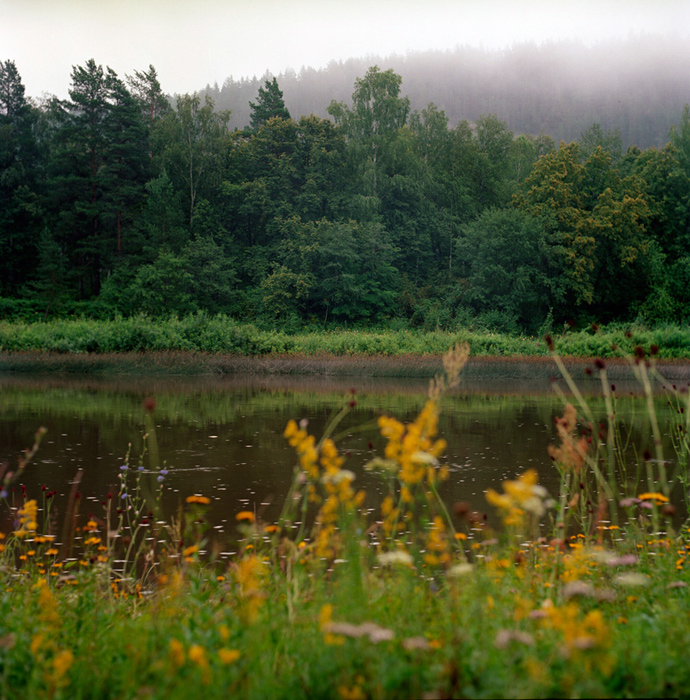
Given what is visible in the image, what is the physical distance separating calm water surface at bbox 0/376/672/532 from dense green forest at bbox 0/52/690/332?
58.0ft

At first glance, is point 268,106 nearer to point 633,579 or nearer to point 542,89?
point 633,579

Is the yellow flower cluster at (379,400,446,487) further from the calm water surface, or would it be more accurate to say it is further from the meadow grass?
the calm water surface

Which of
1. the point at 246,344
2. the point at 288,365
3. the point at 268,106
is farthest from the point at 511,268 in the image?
the point at 268,106

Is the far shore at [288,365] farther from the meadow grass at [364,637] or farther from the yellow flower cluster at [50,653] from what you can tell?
the yellow flower cluster at [50,653]

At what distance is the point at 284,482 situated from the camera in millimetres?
8492

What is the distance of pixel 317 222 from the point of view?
1727 inches

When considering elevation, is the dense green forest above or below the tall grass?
above

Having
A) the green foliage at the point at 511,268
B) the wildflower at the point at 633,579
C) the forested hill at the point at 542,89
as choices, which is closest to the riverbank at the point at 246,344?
the green foliage at the point at 511,268

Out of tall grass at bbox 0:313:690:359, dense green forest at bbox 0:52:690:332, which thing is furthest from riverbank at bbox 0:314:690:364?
dense green forest at bbox 0:52:690:332

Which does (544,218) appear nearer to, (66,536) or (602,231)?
(602,231)

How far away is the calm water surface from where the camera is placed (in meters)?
8.09

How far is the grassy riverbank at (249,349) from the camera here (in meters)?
27.2

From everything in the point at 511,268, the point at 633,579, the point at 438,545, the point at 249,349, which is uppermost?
the point at 438,545

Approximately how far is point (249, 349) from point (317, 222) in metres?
14.7
